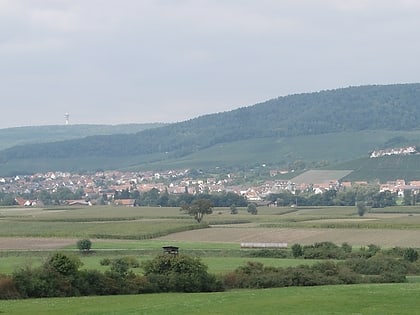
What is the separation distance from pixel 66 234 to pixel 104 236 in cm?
338

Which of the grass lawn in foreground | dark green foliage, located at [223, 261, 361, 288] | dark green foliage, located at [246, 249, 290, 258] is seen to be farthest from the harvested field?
the grass lawn in foreground

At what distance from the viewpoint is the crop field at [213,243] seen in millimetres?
41156

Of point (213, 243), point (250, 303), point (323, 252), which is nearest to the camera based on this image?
point (250, 303)

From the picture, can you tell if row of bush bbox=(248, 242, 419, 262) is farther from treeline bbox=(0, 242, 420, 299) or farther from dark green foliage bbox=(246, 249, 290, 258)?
treeline bbox=(0, 242, 420, 299)

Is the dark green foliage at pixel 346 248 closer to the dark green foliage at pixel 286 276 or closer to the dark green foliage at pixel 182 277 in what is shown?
the dark green foliage at pixel 286 276

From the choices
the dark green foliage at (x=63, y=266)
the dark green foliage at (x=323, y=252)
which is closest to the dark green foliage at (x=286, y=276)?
the dark green foliage at (x=63, y=266)

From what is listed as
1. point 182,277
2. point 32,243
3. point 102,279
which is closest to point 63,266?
point 102,279

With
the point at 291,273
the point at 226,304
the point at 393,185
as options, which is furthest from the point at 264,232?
the point at 393,185

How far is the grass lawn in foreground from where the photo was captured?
39.5m

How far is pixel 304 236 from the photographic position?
3460 inches

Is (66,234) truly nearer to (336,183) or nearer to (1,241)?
(1,241)

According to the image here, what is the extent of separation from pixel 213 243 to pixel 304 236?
7.89m

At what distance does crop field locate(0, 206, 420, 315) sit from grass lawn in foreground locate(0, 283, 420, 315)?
0.04 m

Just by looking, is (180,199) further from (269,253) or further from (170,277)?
(170,277)
